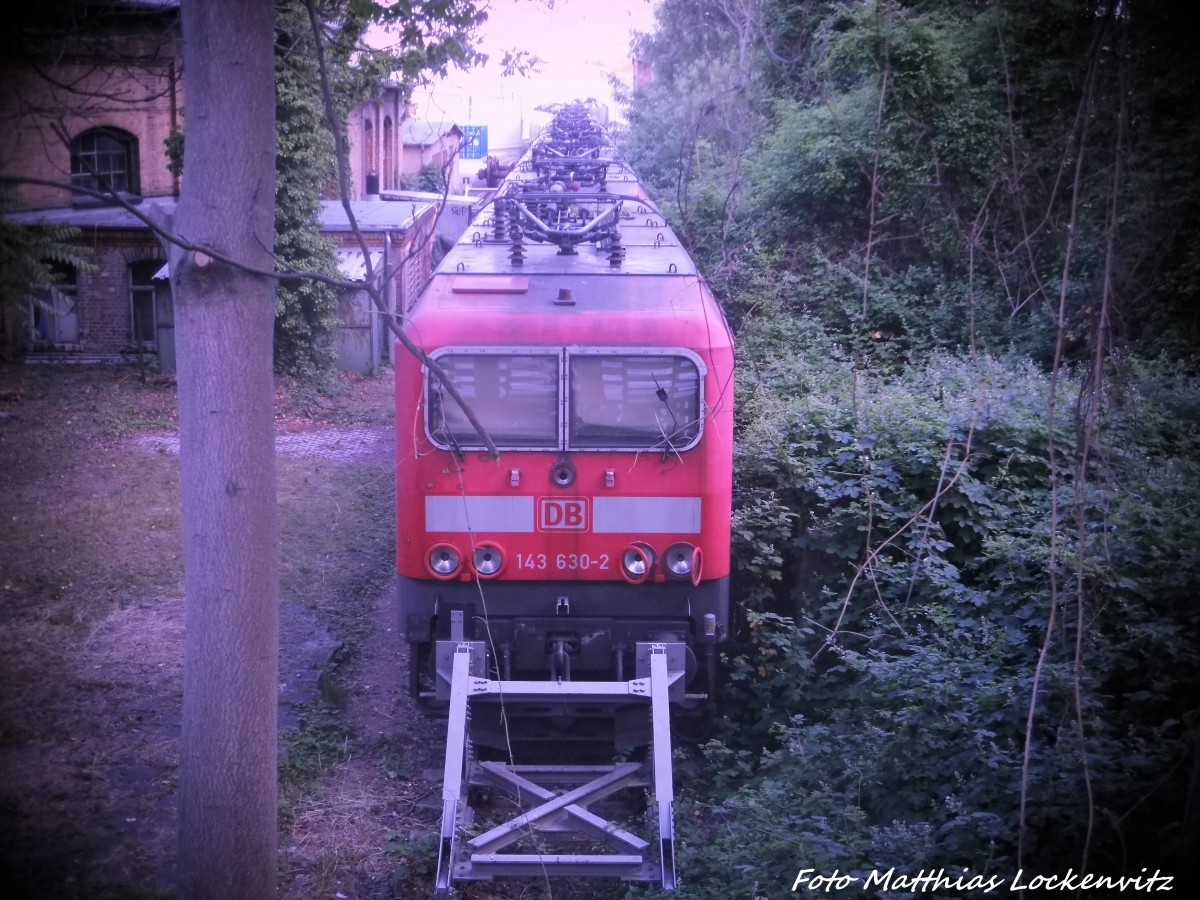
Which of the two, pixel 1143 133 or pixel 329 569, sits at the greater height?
pixel 1143 133

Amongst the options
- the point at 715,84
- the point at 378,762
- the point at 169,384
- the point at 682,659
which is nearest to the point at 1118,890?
the point at 682,659

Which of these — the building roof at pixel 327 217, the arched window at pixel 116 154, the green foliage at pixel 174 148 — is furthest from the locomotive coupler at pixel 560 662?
the arched window at pixel 116 154

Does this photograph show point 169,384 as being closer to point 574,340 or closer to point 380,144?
point 380,144

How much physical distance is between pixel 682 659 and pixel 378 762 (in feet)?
7.07

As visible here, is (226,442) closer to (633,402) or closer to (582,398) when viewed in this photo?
(582,398)

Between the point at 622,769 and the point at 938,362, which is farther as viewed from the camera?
the point at 938,362

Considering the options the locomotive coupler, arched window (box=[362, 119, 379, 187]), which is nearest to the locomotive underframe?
the locomotive coupler

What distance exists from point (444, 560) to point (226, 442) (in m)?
2.31

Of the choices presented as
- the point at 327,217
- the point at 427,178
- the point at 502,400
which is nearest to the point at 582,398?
the point at 502,400

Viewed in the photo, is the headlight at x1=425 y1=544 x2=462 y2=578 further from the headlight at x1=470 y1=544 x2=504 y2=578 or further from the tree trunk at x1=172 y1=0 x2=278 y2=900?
the tree trunk at x1=172 y1=0 x2=278 y2=900

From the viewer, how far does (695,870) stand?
17.0 ft

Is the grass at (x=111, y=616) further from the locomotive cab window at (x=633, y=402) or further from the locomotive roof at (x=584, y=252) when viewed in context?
the locomotive roof at (x=584, y=252)

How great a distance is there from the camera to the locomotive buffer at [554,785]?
5.09 metres

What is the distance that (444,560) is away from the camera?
611 centimetres
